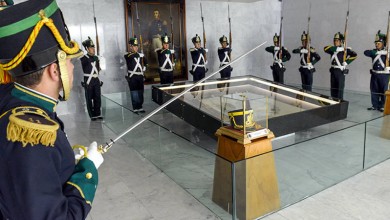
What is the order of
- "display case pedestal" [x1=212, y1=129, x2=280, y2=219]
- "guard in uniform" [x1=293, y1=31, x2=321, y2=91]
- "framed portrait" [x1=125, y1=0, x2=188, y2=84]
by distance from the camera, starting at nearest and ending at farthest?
1. "display case pedestal" [x1=212, y1=129, x2=280, y2=219]
2. "framed portrait" [x1=125, y1=0, x2=188, y2=84]
3. "guard in uniform" [x1=293, y1=31, x2=321, y2=91]

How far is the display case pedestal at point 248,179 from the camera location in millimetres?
2785

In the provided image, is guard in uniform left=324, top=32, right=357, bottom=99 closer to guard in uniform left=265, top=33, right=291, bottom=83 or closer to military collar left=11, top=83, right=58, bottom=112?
guard in uniform left=265, top=33, right=291, bottom=83

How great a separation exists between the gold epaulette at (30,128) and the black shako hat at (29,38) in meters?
0.17

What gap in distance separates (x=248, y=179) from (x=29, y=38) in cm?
213

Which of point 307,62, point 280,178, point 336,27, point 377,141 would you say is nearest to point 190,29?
point 307,62

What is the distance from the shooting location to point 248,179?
2811mm

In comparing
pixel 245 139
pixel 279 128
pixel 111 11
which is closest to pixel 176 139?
pixel 245 139

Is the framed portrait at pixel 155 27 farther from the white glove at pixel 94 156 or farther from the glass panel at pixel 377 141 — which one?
the white glove at pixel 94 156

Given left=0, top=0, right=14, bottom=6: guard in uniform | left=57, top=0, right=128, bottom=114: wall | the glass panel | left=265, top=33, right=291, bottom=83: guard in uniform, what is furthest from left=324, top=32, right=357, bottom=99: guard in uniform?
left=0, top=0, right=14, bottom=6: guard in uniform

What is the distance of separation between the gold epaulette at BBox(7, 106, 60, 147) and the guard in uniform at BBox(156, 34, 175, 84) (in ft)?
22.7

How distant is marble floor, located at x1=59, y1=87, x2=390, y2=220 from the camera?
310 cm

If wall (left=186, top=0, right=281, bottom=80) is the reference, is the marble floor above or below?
below

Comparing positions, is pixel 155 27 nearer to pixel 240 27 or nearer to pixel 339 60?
pixel 240 27

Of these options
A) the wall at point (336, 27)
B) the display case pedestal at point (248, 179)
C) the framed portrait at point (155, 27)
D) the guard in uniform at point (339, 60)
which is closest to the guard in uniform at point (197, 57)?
the framed portrait at point (155, 27)
